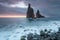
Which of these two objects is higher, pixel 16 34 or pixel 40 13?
pixel 40 13

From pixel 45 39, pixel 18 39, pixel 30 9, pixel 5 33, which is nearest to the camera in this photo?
pixel 45 39

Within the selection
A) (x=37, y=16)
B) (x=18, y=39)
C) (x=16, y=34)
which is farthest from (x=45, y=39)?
(x=37, y=16)

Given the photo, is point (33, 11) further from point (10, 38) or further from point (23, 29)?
point (10, 38)

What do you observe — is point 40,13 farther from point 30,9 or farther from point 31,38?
point 31,38

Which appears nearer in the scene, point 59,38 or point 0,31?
point 59,38

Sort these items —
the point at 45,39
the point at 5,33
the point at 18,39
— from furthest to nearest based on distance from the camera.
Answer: the point at 5,33, the point at 18,39, the point at 45,39

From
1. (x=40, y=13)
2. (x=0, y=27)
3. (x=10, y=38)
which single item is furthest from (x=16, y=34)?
(x=40, y=13)

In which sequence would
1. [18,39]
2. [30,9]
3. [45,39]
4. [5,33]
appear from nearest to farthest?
[45,39]
[18,39]
[5,33]
[30,9]

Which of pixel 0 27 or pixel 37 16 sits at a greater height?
pixel 37 16

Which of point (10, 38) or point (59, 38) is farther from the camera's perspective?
point (10, 38)
